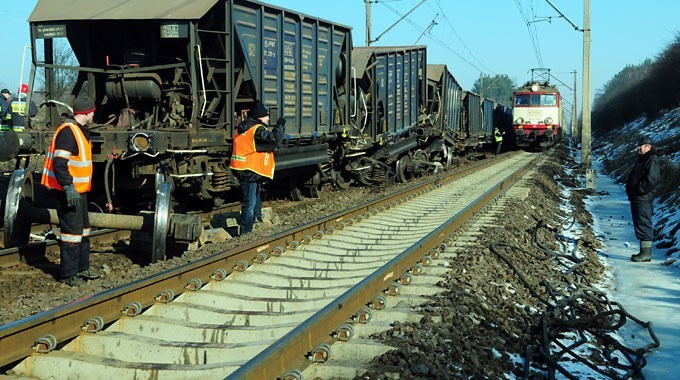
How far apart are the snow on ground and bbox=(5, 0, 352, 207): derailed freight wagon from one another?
5.35 meters

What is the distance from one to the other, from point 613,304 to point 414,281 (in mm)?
1605

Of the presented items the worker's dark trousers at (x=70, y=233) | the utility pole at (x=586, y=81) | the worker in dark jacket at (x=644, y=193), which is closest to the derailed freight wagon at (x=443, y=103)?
the utility pole at (x=586, y=81)

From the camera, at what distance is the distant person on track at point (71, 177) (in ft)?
20.0

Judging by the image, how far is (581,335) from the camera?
16.1 ft

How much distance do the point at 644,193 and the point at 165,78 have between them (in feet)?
22.4

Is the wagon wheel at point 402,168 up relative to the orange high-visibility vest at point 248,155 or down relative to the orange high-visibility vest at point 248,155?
down

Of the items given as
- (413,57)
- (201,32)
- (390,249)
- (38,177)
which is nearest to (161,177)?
(38,177)

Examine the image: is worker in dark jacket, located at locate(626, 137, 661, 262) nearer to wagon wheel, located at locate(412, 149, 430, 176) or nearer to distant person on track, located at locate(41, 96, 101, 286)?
distant person on track, located at locate(41, 96, 101, 286)

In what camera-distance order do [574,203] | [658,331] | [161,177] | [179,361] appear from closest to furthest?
1. [179,361]
2. [658,331]
3. [161,177]
4. [574,203]

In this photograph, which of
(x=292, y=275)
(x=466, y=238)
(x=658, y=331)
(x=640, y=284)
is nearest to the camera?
(x=658, y=331)

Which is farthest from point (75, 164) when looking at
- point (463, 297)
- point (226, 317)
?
point (463, 297)

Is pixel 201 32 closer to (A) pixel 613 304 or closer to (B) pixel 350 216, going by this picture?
(B) pixel 350 216

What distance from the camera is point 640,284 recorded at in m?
7.05

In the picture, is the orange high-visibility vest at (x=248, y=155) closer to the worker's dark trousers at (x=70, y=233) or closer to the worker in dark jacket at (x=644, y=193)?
the worker's dark trousers at (x=70, y=233)
